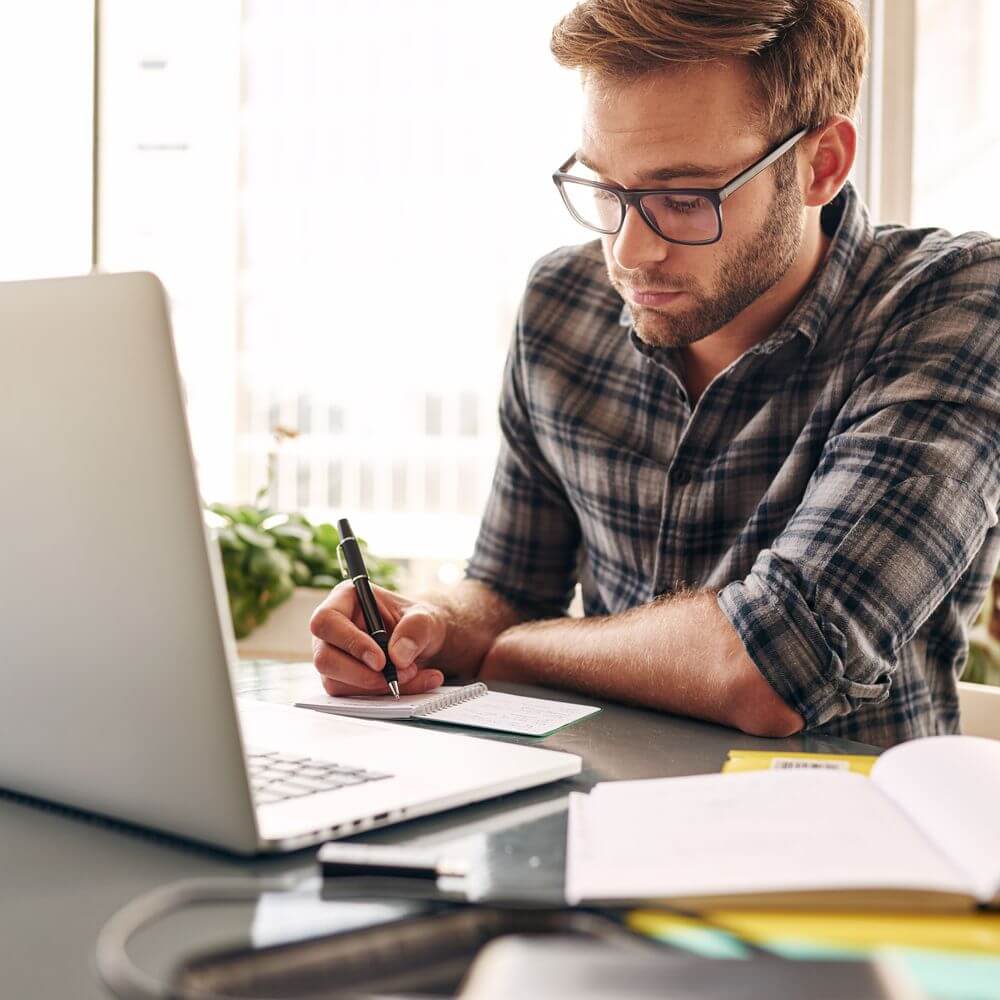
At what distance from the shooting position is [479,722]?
1.02 m

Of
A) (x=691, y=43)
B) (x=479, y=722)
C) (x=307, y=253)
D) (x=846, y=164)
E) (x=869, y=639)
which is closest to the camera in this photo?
(x=479, y=722)

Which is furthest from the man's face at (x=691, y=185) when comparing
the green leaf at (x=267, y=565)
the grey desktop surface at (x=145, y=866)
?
the green leaf at (x=267, y=565)

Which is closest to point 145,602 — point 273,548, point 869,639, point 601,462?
point 869,639

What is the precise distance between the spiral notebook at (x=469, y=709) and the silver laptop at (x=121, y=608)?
26cm

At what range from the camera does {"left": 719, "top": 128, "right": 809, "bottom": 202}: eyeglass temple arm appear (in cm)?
139

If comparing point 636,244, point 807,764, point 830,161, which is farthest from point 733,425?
point 807,764

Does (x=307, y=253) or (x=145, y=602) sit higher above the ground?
(x=307, y=253)

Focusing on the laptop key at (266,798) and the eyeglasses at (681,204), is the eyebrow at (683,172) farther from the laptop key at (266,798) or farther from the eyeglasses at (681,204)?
the laptop key at (266,798)

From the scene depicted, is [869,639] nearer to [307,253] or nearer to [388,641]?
[388,641]

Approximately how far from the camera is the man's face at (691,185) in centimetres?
137

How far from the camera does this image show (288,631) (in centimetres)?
262

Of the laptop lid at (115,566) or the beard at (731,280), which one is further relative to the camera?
the beard at (731,280)

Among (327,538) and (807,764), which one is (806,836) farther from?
(327,538)

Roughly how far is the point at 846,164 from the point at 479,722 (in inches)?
37.6
